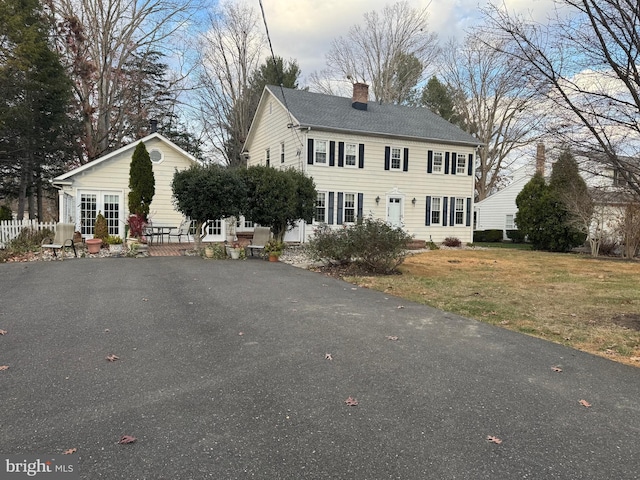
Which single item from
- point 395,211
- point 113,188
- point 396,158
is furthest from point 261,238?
point 396,158

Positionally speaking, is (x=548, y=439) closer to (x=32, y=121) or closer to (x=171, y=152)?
(x=171, y=152)

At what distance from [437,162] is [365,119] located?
173 inches

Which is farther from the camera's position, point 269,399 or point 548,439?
point 269,399

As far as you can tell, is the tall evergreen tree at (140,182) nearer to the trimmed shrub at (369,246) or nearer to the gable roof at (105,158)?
the gable roof at (105,158)

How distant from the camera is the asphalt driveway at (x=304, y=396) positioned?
8.35 ft

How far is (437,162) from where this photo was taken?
866 inches

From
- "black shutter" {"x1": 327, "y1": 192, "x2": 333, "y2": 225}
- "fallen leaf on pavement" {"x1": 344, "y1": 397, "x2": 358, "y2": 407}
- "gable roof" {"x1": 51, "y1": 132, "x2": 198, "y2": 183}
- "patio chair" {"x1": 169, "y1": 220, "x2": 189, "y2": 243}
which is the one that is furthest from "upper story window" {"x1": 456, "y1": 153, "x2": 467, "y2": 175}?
"fallen leaf on pavement" {"x1": 344, "y1": 397, "x2": 358, "y2": 407}

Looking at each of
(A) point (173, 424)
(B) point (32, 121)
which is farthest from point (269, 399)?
(B) point (32, 121)

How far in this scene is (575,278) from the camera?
1118cm

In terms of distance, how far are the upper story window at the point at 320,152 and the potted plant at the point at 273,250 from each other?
6.83 meters

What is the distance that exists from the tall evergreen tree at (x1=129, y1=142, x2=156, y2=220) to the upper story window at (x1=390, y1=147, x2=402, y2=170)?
37.5ft

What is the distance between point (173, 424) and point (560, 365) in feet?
12.3

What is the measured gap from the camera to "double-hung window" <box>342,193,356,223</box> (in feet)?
66.1

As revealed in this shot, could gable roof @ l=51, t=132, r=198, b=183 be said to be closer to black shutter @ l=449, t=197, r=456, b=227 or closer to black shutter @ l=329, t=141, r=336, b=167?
black shutter @ l=329, t=141, r=336, b=167
